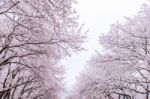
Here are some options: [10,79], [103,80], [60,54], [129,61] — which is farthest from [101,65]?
[10,79]

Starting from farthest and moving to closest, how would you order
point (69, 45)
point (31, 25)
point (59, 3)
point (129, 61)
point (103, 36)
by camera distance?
1. point (103, 36)
2. point (129, 61)
3. point (69, 45)
4. point (31, 25)
5. point (59, 3)

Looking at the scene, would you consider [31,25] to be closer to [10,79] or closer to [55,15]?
[55,15]

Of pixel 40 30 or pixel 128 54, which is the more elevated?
pixel 40 30

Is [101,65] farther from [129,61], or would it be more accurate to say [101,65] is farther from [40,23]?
[40,23]

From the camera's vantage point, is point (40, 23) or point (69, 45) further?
point (69, 45)

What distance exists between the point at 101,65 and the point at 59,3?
7.29m

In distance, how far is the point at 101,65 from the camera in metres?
13.5

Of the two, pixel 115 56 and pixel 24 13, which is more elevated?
pixel 24 13

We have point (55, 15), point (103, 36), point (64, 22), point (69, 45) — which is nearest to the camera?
point (55, 15)

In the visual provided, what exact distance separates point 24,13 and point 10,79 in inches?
441

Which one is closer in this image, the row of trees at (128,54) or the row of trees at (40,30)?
the row of trees at (40,30)

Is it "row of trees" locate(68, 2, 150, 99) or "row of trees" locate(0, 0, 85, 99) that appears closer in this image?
"row of trees" locate(0, 0, 85, 99)

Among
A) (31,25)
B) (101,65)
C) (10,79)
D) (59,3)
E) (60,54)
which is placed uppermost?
(59,3)

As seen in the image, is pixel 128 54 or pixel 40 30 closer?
pixel 40 30
